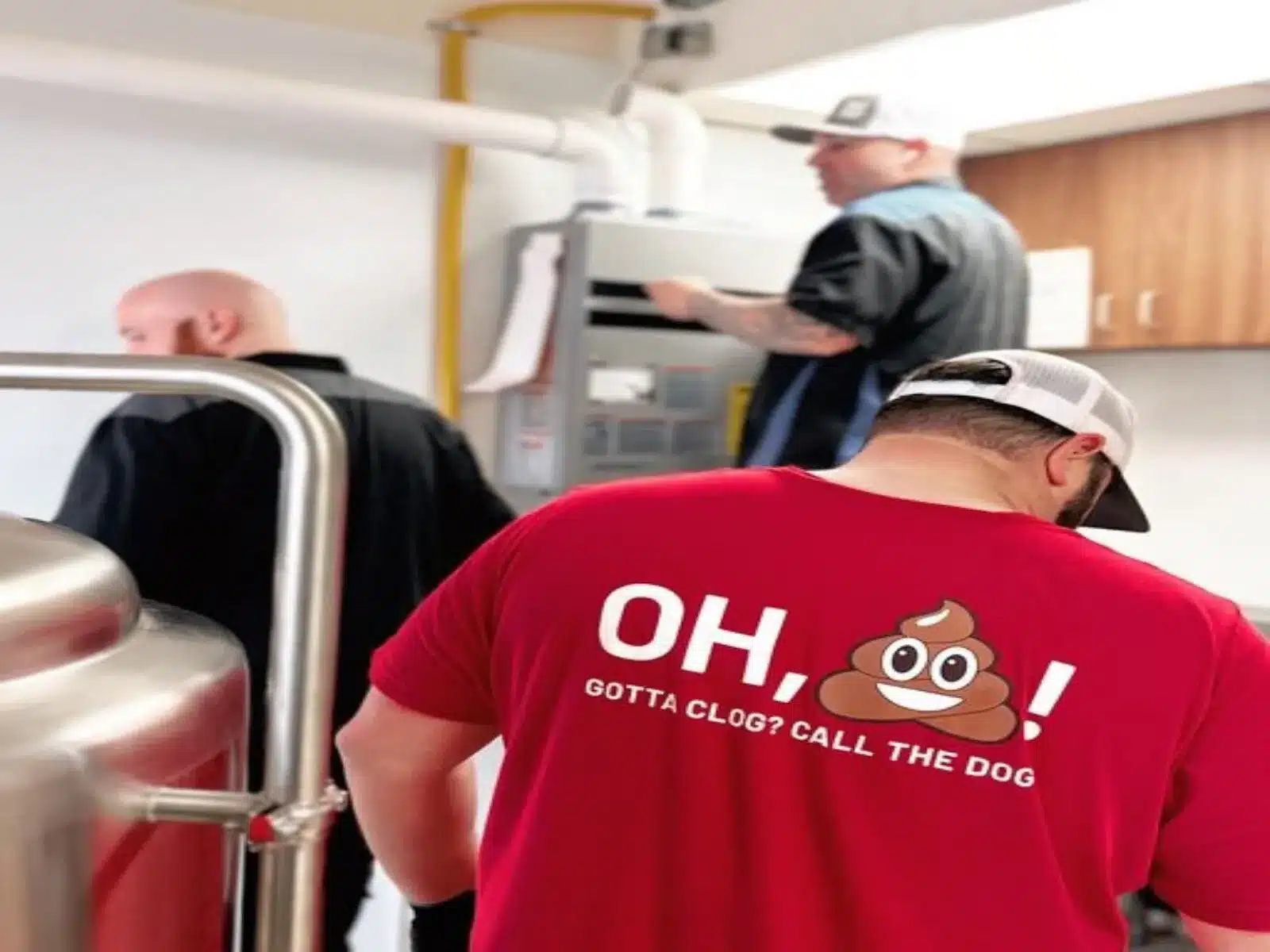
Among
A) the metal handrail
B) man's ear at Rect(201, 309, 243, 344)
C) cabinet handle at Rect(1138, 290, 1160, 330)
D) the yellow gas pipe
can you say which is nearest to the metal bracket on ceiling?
the yellow gas pipe

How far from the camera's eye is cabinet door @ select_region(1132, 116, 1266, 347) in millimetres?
2521

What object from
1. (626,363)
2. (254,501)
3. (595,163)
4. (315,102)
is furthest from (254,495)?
(595,163)

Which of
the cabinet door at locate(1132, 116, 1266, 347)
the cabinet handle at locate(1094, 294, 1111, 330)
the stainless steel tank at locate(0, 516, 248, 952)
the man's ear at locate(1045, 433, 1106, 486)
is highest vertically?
the cabinet door at locate(1132, 116, 1266, 347)

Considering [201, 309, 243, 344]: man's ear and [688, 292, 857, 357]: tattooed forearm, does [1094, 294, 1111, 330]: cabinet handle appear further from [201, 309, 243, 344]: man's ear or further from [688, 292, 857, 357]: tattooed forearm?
[201, 309, 243, 344]: man's ear

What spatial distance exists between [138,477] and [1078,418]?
3.64ft

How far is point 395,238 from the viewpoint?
242 centimetres

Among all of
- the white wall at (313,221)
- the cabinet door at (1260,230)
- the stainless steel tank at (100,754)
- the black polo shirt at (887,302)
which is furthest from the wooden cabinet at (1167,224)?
the stainless steel tank at (100,754)

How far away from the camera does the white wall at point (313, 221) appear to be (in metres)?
2.13

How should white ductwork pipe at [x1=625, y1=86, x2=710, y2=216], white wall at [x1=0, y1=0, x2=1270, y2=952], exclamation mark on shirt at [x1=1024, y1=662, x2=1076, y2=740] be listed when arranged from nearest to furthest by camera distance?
exclamation mark on shirt at [x1=1024, y1=662, x2=1076, y2=740]
white wall at [x1=0, y1=0, x2=1270, y2=952]
white ductwork pipe at [x1=625, y1=86, x2=710, y2=216]

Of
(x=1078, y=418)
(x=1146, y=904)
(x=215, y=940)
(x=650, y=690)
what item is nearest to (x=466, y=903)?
(x=215, y=940)

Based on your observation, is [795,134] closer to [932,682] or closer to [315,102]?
[315,102]

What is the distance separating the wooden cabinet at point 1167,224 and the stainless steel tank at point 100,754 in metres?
2.05

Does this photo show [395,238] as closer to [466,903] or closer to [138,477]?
[138,477]

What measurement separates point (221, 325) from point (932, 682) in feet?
4.10
